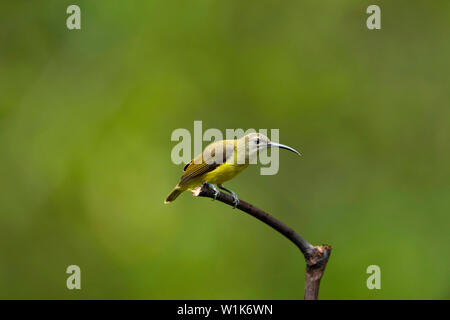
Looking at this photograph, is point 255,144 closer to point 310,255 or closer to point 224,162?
point 224,162

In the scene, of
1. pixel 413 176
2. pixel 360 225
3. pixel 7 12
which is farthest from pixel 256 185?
pixel 7 12

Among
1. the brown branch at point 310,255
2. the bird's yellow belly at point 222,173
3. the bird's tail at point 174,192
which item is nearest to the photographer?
the brown branch at point 310,255

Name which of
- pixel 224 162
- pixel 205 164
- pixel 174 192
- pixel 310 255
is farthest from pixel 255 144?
pixel 310 255

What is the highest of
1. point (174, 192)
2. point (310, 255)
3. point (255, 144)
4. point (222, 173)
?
point (255, 144)

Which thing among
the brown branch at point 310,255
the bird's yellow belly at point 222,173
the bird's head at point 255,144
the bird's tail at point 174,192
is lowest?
the brown branch at point 310,255

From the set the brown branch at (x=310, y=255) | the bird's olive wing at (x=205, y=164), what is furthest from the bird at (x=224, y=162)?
the brown branch at (x=310, y=255)

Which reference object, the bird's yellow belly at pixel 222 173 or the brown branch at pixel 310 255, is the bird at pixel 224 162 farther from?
the brown branch at pixel 310 255

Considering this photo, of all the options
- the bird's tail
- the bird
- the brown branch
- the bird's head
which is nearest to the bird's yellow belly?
the bird

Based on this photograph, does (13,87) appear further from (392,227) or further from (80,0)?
(392,227)

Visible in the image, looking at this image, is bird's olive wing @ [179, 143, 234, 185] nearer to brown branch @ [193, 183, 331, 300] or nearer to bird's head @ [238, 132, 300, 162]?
bird's head @ [238, 132, 300, 162]
